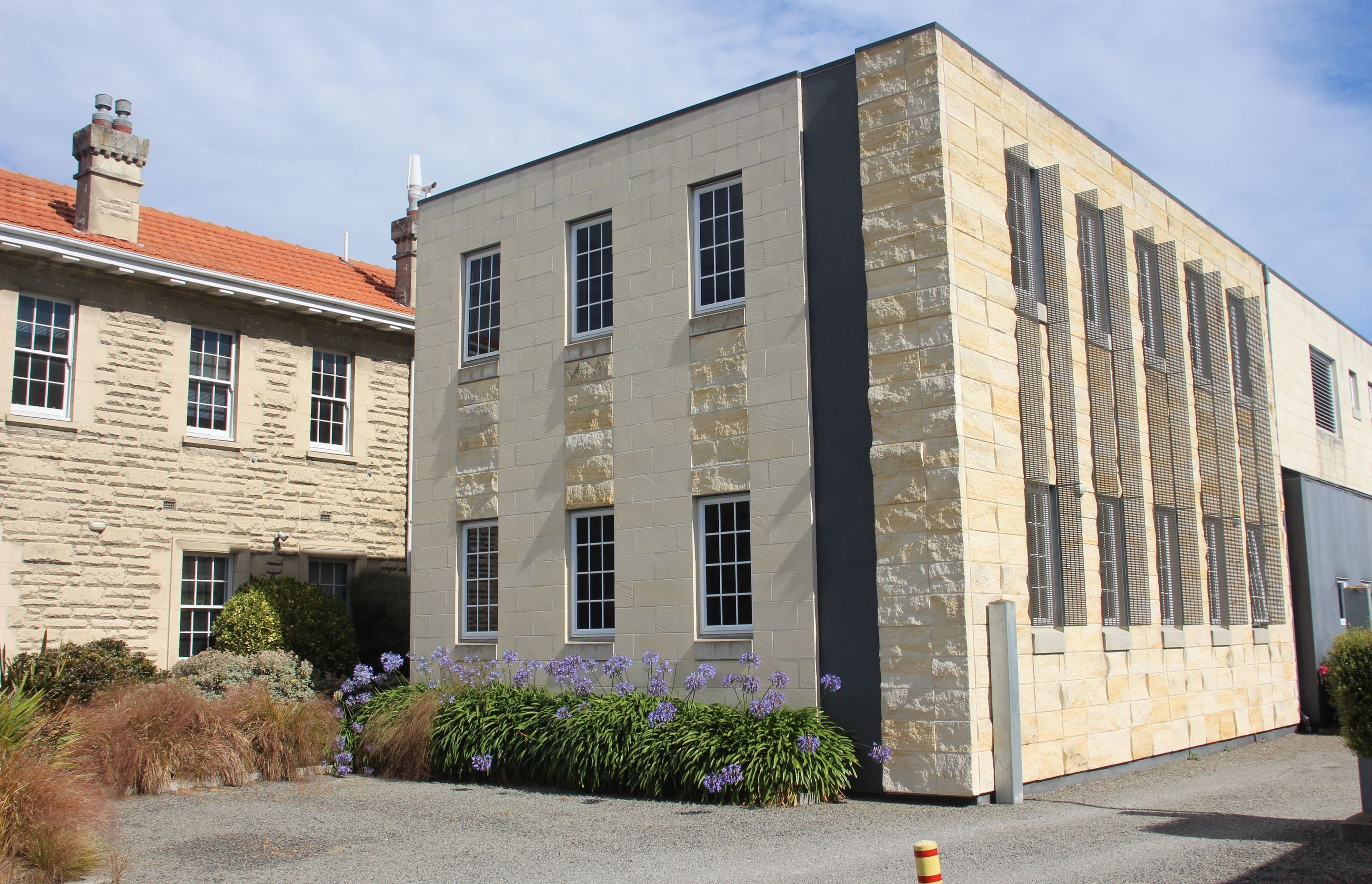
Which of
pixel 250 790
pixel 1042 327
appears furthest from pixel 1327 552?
pixel 250 790

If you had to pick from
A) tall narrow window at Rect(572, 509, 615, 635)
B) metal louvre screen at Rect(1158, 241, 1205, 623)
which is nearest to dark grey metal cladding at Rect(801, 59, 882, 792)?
tall narrow window at Rect(572, 509, 615, 635)

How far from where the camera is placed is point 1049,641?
13.0 m

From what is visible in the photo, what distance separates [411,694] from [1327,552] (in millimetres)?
15392

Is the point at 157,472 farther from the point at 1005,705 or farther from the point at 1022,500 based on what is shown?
the point at 1005,705

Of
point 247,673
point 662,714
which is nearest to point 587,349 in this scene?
point 662,714

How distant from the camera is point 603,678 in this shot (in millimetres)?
14758

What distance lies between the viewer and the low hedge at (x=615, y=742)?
1208 cm

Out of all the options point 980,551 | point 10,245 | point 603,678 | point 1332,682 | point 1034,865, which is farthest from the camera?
point 10,245

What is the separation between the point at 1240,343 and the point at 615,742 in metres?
12.9

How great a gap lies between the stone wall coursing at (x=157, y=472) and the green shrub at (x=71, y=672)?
3.82ft

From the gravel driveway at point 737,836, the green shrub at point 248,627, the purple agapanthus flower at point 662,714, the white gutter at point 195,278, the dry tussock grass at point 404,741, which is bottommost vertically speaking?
the gravel driveway at point 737,836

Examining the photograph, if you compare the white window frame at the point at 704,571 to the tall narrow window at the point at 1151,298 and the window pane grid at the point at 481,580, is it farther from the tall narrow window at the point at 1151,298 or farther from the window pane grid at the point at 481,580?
the tall narrow window at the point at 1151,298

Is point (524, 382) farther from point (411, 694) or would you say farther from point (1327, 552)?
point (1327, 552)

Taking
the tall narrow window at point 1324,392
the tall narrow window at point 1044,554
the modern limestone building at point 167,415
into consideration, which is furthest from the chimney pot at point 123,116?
the tall narrow window at point 1324,392
